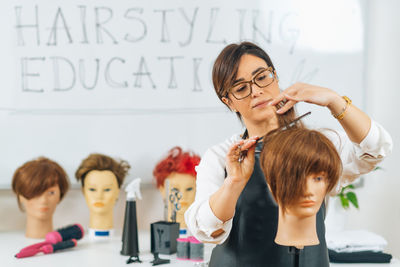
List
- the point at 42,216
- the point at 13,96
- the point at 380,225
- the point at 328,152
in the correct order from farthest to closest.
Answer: the point at 380,225 → the point at 13,96 → the point at 42,216 → the point at 328,152

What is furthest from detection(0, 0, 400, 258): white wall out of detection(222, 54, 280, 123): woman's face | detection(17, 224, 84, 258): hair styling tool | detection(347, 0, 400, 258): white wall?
detection(222, 54, 280, 123): woman's face

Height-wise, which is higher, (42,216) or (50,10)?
(50,10)

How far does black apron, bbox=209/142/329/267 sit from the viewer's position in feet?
3.46

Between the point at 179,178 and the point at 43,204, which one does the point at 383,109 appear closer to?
the point at 179,178

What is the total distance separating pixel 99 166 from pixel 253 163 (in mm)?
916

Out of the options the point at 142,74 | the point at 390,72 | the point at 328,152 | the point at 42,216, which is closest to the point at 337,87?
the point at 390,72

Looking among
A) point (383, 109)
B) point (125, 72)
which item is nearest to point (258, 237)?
point (125, 72)

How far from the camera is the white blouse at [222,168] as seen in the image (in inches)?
39.7

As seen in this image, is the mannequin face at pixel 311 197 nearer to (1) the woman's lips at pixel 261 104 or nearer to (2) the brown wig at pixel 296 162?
(2) the brown wig at pixel 296 162

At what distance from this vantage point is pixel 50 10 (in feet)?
6.23

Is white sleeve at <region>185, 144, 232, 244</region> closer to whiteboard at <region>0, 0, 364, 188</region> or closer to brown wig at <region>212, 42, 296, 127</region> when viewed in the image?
brown wig at <region>212, 42, 296, 127</region>

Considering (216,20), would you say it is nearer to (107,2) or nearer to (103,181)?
(107,2)

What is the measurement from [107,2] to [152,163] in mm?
678

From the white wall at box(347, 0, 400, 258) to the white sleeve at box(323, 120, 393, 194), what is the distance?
90cm
